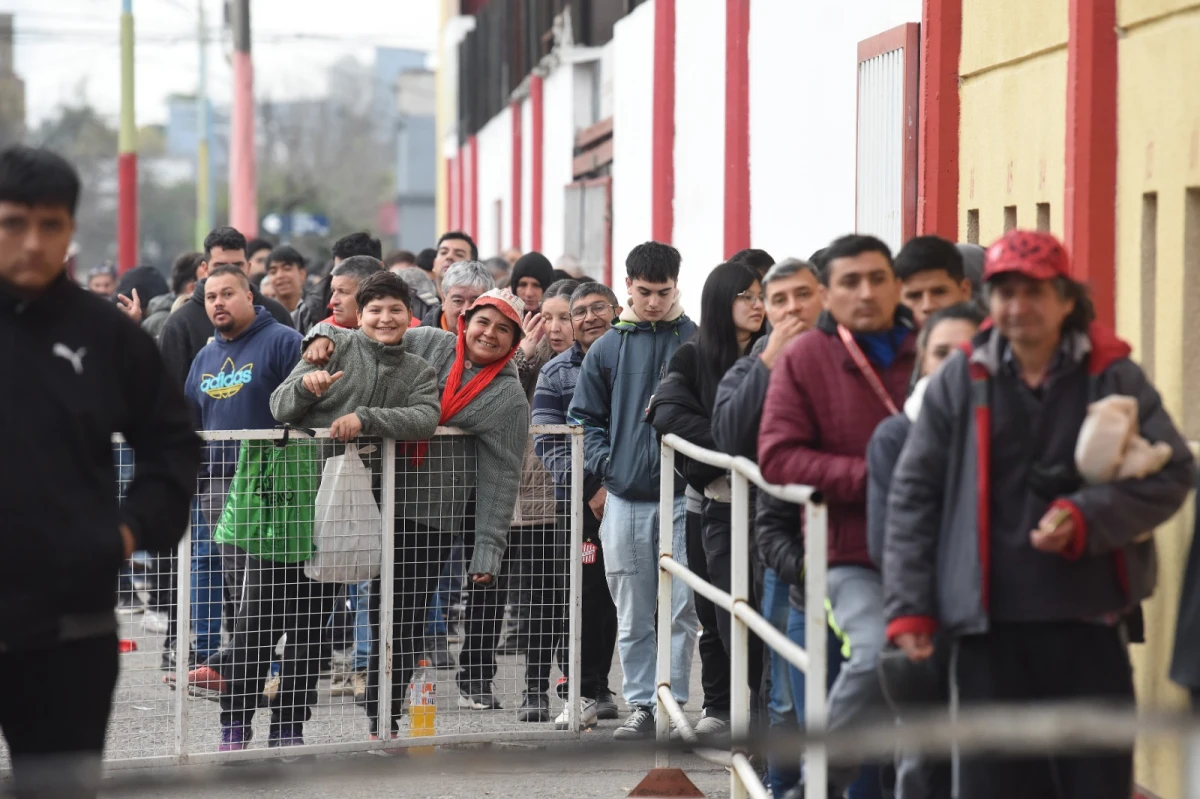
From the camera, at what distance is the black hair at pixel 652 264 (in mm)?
7871

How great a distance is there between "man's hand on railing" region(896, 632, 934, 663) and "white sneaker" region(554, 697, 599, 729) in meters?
3.88

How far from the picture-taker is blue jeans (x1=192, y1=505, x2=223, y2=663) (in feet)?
25.7

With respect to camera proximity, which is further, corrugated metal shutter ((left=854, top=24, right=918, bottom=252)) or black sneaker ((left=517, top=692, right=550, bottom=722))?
corrugated metal shutter ((left=854, top=24, right=918, bottom=252))

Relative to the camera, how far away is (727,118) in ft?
42.7

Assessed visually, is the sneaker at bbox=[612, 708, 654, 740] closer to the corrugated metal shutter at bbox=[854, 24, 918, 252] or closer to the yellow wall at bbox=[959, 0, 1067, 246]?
the yellow wall at bbox=[959, 0, 1067, 246]

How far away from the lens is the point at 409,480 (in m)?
7.71

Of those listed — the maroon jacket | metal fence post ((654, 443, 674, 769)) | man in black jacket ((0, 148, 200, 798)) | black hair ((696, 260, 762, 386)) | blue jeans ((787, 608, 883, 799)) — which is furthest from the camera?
black hair ((696, 260, 762, 386))

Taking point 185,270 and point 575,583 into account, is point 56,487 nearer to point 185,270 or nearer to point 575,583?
point 575,583

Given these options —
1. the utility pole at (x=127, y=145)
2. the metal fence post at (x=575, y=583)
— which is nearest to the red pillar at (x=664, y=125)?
the metal fence post at (x=575, y=583)

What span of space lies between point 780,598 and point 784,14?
265 inches

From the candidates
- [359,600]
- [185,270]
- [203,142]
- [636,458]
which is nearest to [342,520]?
[359,600]

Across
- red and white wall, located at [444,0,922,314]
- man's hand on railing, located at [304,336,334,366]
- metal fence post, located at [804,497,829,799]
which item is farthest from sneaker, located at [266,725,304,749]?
red and white wall, located at [444,0,922,314]

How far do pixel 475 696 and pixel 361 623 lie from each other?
2.05ft

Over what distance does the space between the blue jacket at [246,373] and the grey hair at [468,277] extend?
1260 millimetres
